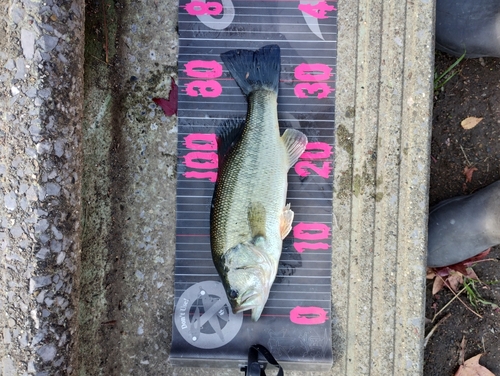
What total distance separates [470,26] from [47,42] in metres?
2.18

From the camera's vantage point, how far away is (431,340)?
7.76ft

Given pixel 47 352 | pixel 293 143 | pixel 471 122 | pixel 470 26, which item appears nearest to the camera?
pixel 47 352

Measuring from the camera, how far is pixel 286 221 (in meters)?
1.91

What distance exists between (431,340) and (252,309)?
121 cm

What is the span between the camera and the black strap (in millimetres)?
1789

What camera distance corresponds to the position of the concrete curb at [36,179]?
158 cm

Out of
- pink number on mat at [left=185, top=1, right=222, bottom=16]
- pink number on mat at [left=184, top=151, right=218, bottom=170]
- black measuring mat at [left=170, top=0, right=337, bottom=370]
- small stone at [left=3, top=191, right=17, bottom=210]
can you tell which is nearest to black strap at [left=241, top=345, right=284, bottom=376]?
black measuring mat at [left=170, top=0, right=337, bottom=370]

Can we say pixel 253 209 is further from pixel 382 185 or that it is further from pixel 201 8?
pixel 201 8

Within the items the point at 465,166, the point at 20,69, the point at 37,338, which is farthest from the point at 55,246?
the point at 465,166

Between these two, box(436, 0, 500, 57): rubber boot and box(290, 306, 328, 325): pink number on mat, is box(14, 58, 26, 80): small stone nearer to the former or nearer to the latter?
box(290, 306, 328, 325): pink number on mat

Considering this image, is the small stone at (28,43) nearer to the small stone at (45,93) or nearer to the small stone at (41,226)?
the small stone at (45,93)

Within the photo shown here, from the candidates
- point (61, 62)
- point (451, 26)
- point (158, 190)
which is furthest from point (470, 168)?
point (61, 62)

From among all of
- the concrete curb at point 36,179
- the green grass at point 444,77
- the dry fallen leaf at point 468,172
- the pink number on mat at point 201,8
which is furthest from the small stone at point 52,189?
the dry fallen leaf at point 468,172

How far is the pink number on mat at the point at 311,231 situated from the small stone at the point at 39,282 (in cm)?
118
